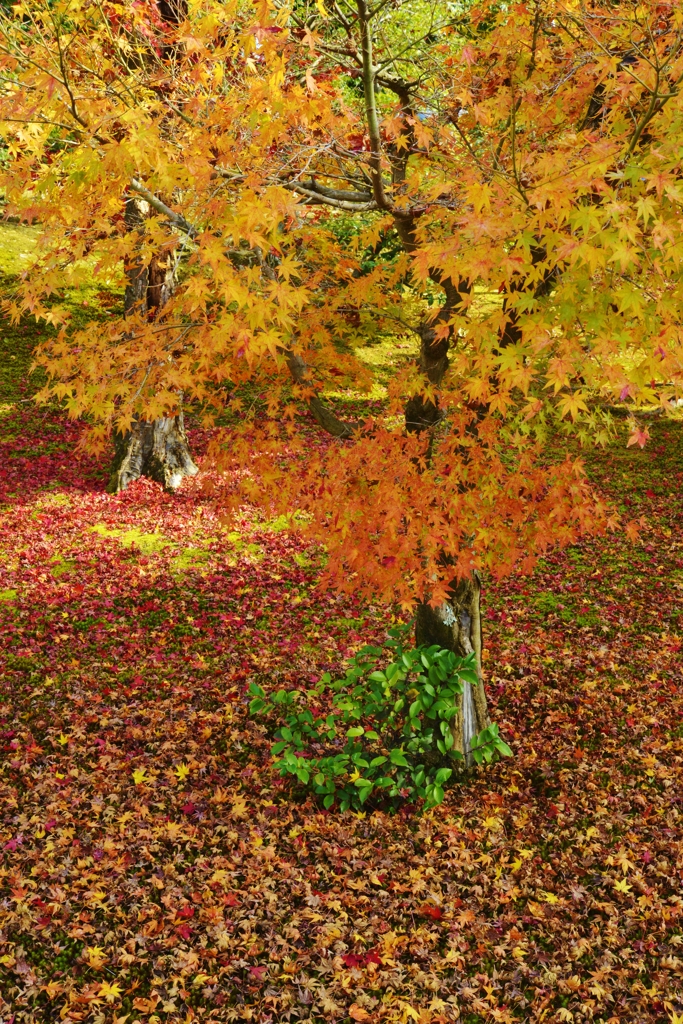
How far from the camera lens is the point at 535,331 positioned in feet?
13.3

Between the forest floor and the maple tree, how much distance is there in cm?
137

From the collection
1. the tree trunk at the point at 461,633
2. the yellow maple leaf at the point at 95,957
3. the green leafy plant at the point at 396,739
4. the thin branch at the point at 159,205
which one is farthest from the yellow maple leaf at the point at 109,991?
the thin branch at the point at 159,205

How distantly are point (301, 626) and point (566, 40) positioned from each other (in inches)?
266

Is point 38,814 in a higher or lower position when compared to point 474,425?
lower

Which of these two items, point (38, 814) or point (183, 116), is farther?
point (38, 814)

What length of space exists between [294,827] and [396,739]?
126cm

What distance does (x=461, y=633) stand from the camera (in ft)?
21.7

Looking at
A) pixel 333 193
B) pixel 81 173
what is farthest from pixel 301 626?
pixel 81 173

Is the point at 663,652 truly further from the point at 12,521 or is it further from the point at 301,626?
the point at 12,521

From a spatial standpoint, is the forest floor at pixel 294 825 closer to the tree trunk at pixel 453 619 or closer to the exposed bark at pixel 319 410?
the tree trunk at pixel 453 619

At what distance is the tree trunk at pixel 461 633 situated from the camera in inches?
258

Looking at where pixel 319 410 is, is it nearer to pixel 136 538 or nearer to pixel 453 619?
pixel 453 619

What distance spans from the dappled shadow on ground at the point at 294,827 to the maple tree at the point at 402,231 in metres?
1.42

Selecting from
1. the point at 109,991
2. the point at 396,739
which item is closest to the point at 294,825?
the point at 396,739
